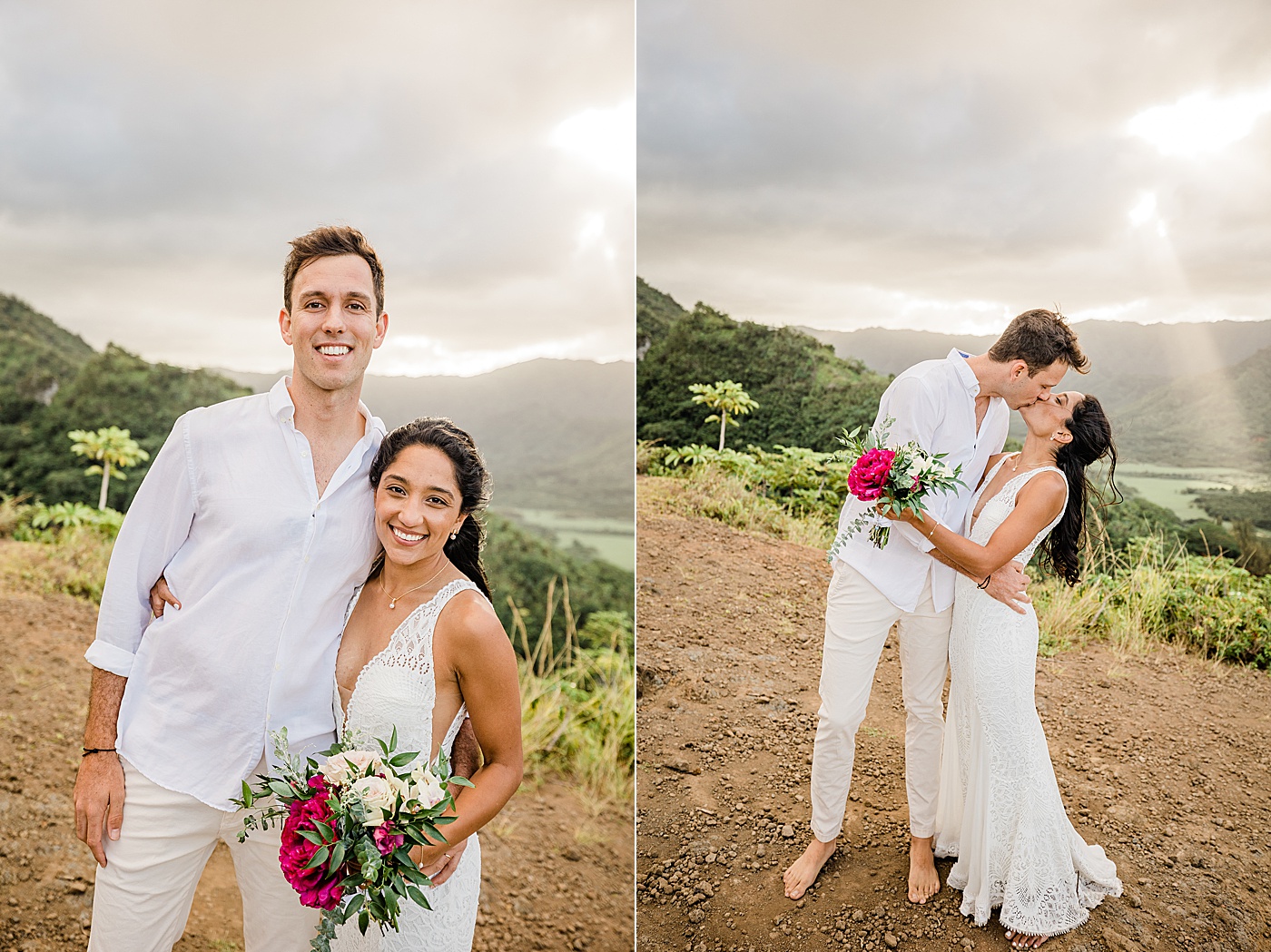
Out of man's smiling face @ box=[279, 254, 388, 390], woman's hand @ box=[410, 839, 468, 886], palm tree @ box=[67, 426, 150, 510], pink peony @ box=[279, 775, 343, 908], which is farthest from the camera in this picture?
palm tree @ box=[67, 426, 150, 510]

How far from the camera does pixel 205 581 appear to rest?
196 cm

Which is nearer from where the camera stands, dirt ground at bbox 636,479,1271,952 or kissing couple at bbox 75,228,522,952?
kissing couple at bbox 75,228,522,952

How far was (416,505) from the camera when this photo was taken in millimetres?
1944

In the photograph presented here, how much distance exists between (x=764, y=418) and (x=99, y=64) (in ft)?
8.64

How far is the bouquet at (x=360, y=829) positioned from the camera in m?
1.66

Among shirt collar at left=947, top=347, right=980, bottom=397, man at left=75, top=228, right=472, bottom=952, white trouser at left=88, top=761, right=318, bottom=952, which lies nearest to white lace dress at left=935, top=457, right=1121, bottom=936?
shirt collar at left=947, top=347, right=980, bottom=397

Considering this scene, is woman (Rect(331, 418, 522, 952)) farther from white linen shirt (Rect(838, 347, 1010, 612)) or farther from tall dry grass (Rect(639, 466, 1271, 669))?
tall dry grass (Rect(639, 466, 1271, 669))

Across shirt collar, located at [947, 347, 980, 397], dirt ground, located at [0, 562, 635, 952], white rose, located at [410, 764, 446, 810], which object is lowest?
dirt ground, located at [0, 562, 635, 952]

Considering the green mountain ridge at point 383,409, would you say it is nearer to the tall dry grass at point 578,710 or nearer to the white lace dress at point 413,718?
the tall dry grass at point 578,710

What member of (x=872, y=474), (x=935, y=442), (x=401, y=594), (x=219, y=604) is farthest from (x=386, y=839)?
(x=935, y=442)

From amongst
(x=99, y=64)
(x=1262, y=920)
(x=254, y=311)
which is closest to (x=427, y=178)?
(x=254, y=311)

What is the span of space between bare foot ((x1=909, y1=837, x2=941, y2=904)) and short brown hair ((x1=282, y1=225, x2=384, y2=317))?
210 cm

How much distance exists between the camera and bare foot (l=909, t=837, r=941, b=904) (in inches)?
104

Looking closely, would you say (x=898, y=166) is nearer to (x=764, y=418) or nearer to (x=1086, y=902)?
(x=764, y=418)
